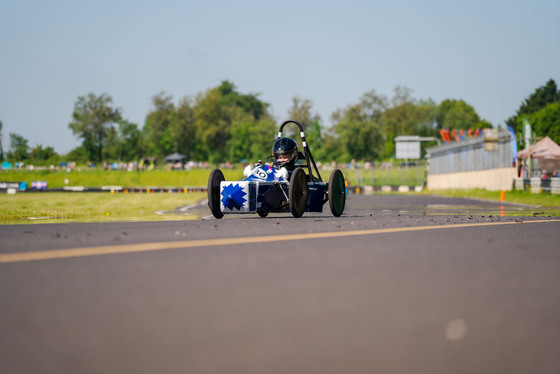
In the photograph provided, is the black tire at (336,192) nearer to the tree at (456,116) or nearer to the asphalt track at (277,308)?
the asphalt track at (277,308)

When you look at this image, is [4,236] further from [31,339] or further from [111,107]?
[111,107]

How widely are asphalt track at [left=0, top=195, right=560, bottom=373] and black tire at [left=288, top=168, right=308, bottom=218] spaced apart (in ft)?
20.5

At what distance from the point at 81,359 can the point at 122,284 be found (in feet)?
6.64

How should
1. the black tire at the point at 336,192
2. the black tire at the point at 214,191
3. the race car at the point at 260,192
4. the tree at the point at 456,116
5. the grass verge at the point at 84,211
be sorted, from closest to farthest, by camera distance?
the race car at the point at 260,192, the black tire at the point at 214,191, the black tire at the point at 336,192, the grass verge at the point at 84,211, the tree at the point at 456,116

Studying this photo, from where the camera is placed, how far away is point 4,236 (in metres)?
10.4

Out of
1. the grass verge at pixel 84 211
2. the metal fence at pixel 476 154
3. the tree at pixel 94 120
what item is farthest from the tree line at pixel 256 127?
the grass verge at pixel 84 211

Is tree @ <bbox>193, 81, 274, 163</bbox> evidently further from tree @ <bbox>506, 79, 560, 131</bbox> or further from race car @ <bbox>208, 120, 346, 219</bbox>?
race car @ <bbox>208, 120, 346, 219</bbox>

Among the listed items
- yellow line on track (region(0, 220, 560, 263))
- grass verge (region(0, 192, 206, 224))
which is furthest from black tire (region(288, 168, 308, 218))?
yellow line on track (region(0, 220, 560, 263))

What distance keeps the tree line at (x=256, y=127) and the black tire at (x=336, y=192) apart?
10918cm

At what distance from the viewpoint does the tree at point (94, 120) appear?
147750 millimetres

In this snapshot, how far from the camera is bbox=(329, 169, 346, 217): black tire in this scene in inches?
645

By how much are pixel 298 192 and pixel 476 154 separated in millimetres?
43229

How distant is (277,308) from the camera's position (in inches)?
195

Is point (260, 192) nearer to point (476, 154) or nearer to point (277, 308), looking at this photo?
point (277, 308)
